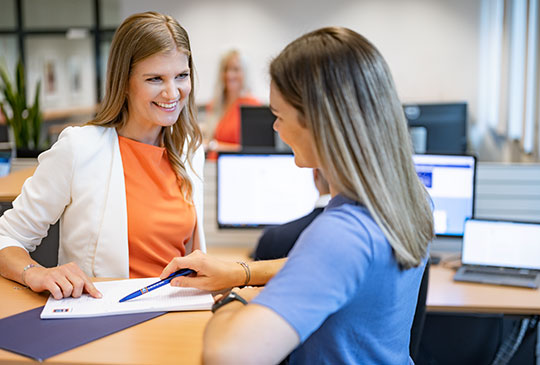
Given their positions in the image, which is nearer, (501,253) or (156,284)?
(156,284)

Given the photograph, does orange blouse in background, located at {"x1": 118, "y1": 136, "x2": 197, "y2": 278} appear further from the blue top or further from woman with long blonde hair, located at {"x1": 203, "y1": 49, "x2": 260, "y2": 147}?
woman with long blonde hair, located at {"x1": 203, "y1": 49, "x2": 260, "y2": 147}

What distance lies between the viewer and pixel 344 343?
977 mm

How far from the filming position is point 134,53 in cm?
148

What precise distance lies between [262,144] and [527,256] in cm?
152

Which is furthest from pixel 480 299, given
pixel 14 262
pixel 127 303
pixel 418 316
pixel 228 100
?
pixel 228 100

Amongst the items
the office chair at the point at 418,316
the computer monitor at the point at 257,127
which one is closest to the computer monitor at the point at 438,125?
the computer monitor at the point at 257,127

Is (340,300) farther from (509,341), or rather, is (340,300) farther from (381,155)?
(509,341)

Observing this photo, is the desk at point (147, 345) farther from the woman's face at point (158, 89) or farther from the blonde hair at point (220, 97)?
the blonde hair at point (220, 97)

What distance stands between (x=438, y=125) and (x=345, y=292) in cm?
266

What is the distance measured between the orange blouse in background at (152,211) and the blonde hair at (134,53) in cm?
3

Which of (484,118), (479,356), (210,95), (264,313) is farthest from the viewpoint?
(210,95)

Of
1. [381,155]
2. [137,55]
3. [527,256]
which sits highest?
[137,55]

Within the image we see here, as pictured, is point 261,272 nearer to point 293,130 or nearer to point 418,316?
point 293,130

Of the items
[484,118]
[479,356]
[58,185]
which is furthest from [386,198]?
[484,118]
